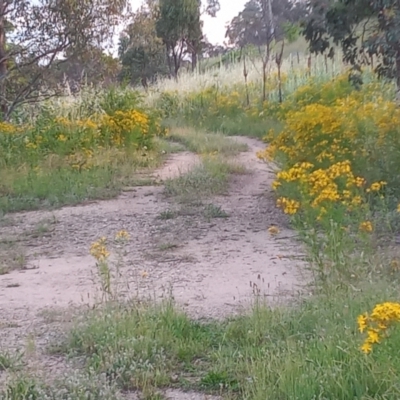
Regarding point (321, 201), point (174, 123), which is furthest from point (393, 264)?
point (174, 123)

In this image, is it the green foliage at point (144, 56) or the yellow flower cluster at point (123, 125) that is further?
the green foliage at point (144, 56)

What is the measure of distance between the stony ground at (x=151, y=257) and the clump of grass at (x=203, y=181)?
146 mm

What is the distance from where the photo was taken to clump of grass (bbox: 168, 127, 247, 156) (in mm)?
10703

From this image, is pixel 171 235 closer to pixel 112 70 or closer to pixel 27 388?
pixel 27 388

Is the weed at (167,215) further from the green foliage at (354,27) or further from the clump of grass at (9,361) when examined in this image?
the clump of grass at (9,361)

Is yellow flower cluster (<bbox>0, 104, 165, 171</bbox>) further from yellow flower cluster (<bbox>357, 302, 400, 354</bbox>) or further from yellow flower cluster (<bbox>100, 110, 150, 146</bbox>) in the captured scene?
yellow flower cluster (<bbox>357, 302, 400, 354</bbox>)

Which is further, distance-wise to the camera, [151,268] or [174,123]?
[174,123]

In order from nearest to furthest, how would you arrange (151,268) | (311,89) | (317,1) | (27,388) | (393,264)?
(27,388), (393,264), (151,268), (317,1), (311,89)

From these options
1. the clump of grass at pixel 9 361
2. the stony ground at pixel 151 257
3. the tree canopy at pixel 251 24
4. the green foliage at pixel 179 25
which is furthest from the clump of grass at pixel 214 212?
the tree canopy at pixel 251 24

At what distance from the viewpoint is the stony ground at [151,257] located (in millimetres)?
3959

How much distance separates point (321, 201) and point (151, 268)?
4.59 ft

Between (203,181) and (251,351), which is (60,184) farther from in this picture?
(251,351)

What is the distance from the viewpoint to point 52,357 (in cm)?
325

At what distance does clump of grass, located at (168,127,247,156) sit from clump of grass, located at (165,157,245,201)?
1.61 metres
